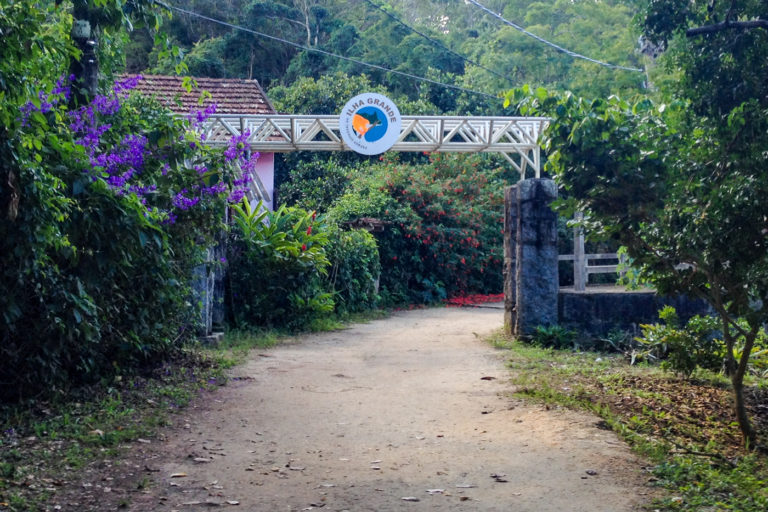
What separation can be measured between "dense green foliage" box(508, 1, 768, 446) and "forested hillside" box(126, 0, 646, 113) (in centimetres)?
2303

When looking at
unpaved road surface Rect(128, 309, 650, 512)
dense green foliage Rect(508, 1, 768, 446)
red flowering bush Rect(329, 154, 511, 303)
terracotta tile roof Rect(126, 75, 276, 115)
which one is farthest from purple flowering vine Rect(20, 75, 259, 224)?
terracotta tile roof Rect(126, 75, 276, 115)

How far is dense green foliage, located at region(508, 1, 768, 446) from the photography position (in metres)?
5.54

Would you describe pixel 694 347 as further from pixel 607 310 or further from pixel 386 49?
pixel 386 49

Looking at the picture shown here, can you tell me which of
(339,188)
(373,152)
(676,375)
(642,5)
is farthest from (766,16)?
(339,188)

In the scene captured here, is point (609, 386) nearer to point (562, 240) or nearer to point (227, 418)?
point (227, 418)

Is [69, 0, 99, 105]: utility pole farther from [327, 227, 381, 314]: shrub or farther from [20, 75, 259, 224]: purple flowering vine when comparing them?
[327, 227, 381, 314]: shrub

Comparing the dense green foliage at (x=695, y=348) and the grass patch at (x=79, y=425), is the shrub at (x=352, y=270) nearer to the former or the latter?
the grass patch at (x=79, y=425)

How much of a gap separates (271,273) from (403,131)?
21.5 ft

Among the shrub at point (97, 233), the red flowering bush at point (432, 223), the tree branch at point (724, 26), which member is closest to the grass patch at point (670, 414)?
the tree branch at point (724, 26)

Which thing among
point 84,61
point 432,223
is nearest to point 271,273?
point 84,61

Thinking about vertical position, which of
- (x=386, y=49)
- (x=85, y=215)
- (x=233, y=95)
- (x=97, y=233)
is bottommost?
(x=97, y=233)

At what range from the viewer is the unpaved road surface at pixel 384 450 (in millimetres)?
4730

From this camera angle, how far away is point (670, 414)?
6.86m

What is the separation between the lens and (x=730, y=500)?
4613mm
